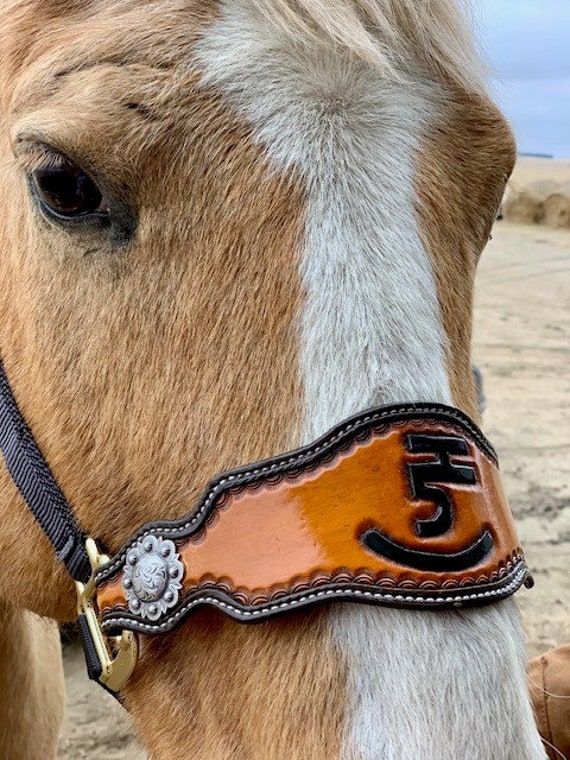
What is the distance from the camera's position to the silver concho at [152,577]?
3.41ft

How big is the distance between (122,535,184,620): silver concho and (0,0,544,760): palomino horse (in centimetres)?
4

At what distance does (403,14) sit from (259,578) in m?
0.83

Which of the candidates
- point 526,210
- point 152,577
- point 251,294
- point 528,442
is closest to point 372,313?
point 251,294

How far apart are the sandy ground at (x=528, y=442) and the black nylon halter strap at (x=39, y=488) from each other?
4.51 feet

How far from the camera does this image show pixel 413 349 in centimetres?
100

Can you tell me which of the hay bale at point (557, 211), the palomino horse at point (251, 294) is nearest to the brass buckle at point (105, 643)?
the palomino horse at point (251, 294)

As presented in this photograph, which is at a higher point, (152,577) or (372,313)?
(372,313)

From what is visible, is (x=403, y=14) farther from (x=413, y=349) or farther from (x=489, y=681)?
(x=489, y=681)

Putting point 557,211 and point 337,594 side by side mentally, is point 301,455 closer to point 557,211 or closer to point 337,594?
point 337,594

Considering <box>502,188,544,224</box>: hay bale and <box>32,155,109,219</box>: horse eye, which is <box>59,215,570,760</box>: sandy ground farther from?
<box>502,188,544,224</box>: hay bale

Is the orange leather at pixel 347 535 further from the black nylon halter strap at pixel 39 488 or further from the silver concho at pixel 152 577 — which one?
the black nylon halter strap at pixel 39 488

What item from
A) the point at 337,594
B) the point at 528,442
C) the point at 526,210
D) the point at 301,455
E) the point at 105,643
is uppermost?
the point at 301,455

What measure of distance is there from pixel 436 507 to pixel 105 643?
537 mm

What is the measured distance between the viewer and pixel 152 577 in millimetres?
1056
